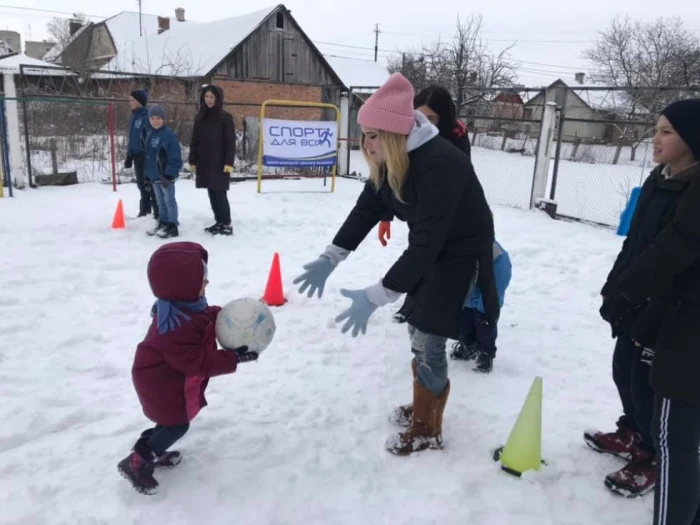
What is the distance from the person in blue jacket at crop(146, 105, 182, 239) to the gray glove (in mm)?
4924

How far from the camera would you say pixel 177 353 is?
2457 millimetres

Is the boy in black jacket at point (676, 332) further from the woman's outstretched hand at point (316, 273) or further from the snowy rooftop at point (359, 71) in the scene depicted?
the snowy rooftop at point (359, 71)

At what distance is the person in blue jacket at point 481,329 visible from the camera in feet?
12.8

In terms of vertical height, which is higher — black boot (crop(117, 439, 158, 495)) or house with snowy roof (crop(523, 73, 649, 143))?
house with snowy roof (crop(523, 73, 649, 143))

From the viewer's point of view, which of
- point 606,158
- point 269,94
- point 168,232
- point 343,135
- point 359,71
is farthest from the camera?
point 359,71

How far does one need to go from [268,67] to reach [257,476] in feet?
95.5

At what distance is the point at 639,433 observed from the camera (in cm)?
296

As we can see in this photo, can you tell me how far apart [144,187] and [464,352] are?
580cm

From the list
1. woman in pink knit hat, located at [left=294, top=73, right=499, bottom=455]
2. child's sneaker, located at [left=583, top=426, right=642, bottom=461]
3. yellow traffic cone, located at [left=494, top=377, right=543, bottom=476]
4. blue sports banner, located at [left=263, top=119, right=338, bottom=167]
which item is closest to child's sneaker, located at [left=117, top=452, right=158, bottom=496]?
woman in pink knit hat, located at [left=294, top=73, right=499, bottom=455]

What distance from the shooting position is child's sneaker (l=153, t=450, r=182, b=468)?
110 inches

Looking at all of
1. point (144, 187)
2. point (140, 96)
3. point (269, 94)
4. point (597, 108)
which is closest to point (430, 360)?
point (144, 187)

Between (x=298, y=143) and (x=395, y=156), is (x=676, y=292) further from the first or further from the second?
(x=298, y=143)

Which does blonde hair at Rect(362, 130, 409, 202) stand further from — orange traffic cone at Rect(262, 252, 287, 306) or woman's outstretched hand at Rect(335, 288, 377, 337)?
orange traffic cone at Rect(262, 252, 287, 306)

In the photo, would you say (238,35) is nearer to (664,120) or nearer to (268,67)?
(268,67)
